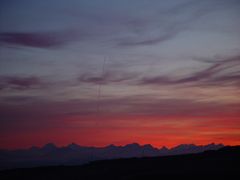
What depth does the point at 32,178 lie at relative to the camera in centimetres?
6325

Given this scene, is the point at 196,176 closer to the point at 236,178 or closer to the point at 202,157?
the point at 236,178

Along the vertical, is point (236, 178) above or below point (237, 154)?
below

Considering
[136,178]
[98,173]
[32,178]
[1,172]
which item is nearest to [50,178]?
[32,178]

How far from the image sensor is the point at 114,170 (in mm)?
63062

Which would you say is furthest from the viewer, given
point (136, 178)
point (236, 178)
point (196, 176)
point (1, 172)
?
point (1, 172)

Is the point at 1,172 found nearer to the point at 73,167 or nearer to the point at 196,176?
the point at 73,167

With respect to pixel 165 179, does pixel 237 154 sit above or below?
above

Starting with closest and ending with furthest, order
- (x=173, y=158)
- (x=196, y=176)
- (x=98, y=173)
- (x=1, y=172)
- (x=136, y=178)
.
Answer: (x=196, y=176)
(x=136, y=178)
(x=98, y=173)
(x=173, y=158)
(x=1, y=172)

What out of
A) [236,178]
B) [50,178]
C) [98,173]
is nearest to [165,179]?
[236,178]

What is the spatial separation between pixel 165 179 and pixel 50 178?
2580 centimetres

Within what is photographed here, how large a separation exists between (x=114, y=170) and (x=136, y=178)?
17774 millimetres

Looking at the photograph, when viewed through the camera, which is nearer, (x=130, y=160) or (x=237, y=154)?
(x=237, y=154)

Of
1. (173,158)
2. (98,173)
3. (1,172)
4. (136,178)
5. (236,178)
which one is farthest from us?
(1,172)

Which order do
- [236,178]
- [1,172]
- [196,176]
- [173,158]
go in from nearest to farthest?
1. [236,178]
2. [196,176]
3. [173,158]
4. [1,172]
